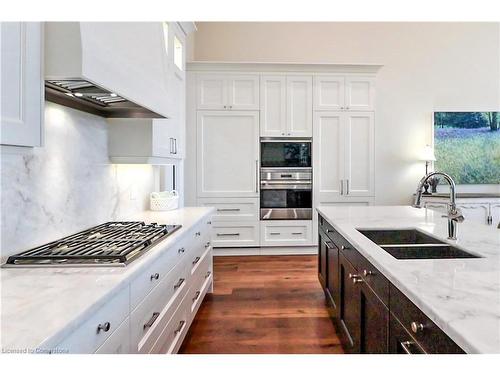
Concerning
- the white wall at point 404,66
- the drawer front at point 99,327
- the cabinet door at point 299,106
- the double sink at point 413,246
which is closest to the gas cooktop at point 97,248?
the drawer front at point 99,327

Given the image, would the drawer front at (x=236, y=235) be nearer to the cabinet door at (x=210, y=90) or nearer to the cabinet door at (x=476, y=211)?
the cabinet door at (x=210, y=90)

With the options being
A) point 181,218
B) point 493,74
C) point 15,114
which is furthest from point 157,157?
point 493,74

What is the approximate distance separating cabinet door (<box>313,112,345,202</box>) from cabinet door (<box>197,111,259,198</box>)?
83 cm

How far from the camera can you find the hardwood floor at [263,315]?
8.04ft

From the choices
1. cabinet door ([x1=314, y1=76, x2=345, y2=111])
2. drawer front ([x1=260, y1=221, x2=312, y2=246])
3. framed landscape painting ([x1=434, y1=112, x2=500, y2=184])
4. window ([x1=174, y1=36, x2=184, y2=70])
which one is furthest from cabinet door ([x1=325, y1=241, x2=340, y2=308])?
framed landscape painting ([x1=434, y1=112, x2=500, y2=184])

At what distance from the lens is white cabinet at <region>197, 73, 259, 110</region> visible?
4672 millimetres

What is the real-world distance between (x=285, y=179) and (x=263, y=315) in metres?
2.21

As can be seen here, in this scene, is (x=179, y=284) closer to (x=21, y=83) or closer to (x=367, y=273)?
(x=367, y=273)

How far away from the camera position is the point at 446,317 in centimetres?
91

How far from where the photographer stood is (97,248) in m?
1.66

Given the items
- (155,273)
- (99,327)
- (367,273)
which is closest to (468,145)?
(367,273)

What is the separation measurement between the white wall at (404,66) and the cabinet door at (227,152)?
128 cm
